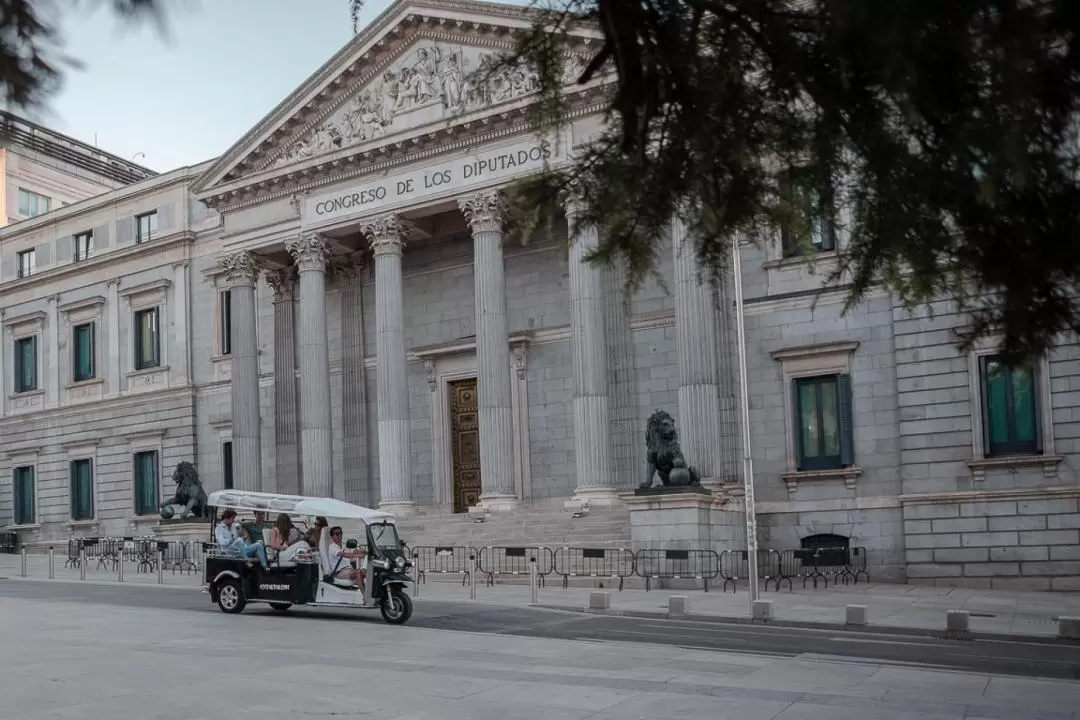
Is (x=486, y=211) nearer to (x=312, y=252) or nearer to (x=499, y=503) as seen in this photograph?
(x=312, y=252)

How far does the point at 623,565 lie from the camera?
28.1 m

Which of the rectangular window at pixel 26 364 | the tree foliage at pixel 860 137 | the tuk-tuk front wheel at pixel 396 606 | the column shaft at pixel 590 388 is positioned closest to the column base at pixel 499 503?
the column shaft at pixel 590 388

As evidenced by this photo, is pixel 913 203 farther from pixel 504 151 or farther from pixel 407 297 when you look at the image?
pixel 407 297

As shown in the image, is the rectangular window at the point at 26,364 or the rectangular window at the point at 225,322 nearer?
the rectangular window at the point at 225,322

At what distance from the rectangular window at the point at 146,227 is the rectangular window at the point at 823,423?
25901 millimetres

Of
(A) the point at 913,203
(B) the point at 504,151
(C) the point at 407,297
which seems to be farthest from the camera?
(C) the point at 407,297

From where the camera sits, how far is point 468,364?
38.1m

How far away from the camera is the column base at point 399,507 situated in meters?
34.2

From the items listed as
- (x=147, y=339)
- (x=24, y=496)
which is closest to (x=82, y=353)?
(x=147, y=339)

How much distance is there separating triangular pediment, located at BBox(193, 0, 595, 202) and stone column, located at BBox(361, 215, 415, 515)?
2693 mm

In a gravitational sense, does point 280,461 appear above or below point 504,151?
below

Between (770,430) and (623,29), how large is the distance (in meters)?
25.5

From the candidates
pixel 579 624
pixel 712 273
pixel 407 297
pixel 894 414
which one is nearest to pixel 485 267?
pixel 407 297

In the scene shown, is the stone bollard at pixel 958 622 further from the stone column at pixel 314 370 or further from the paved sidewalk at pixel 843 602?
the stone column at pixel 314 370
